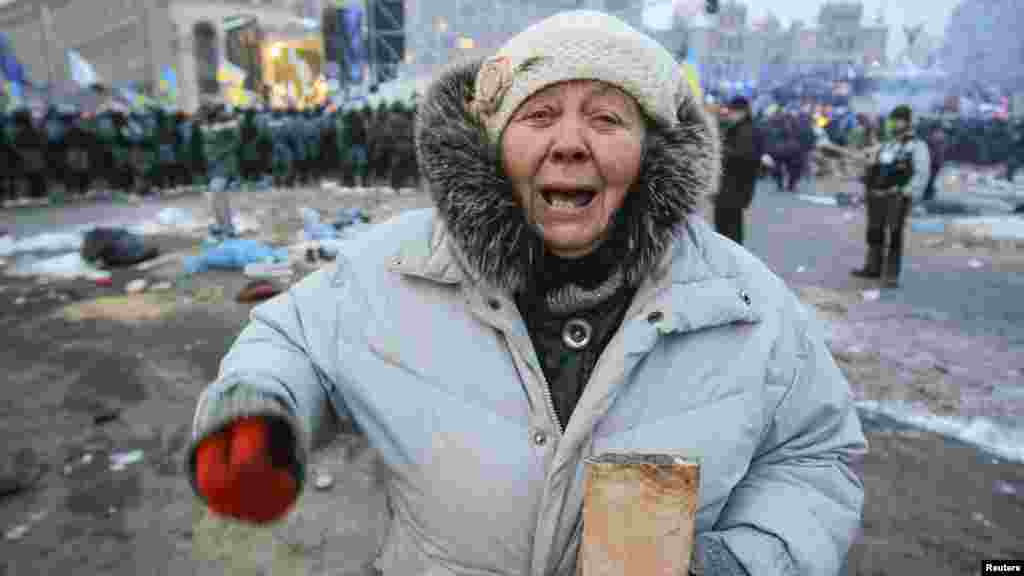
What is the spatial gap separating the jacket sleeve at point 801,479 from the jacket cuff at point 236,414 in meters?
0.76

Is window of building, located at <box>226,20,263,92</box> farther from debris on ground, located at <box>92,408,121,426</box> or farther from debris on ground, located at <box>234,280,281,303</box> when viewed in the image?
debris on ground, located at <box>92,408,121,426</box>

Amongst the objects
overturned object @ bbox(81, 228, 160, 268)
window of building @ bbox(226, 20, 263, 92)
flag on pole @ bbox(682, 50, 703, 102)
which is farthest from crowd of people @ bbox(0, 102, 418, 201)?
window of building @ bbox(226, 20, 263, 92)

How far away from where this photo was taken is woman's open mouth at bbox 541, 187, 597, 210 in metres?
1.35

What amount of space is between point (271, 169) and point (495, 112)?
47.7 feet

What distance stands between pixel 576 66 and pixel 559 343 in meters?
0.57

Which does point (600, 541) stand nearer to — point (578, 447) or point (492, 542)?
point (578, 447)

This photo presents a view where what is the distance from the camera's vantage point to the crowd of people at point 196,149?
1220cm

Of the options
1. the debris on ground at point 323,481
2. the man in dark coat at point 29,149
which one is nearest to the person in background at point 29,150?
the man in dark coat at point 29,149

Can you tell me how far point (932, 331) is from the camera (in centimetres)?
562

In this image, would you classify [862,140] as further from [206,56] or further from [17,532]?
[206,56]

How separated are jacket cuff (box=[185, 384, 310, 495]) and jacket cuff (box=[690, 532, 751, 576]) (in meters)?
0.68

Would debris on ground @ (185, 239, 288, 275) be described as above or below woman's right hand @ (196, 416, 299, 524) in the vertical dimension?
below

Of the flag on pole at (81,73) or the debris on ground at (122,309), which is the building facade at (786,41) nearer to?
the flag on pole at (81,73)

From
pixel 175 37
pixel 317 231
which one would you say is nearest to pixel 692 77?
pixel 317 231
